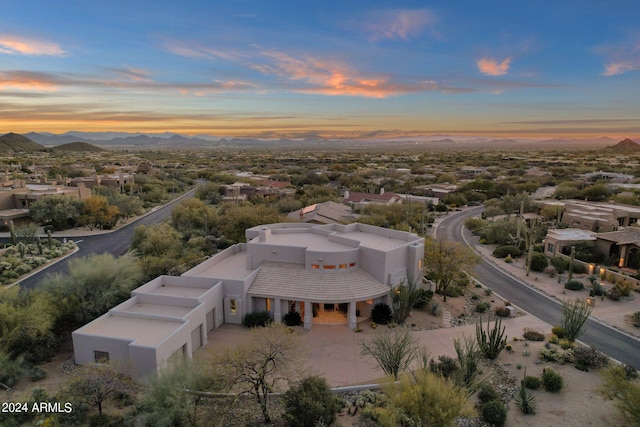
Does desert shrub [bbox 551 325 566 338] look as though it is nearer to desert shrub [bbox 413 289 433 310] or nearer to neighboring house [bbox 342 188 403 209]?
desert shrub [bbox 413 289 433 310]

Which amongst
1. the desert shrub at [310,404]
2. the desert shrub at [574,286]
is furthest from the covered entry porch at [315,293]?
the desert shrub at [574,286]

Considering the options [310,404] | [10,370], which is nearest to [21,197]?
[10,370]

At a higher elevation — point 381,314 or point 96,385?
point 96,385

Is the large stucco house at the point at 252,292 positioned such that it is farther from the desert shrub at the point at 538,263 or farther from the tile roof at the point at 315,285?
the desert shrub at the point at 538,263

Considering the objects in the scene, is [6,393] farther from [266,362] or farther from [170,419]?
[266,362]

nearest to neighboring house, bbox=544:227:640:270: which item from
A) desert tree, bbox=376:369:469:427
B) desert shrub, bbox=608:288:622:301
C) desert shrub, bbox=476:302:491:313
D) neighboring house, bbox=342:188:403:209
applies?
desert shrub, bbox=608:288:622:301

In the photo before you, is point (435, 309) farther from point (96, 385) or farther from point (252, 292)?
point (96, 385)
